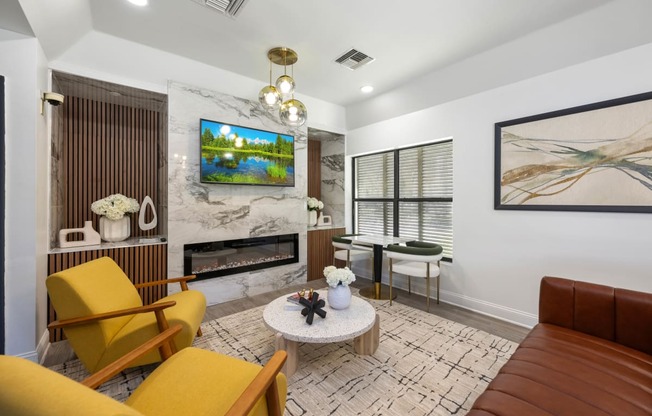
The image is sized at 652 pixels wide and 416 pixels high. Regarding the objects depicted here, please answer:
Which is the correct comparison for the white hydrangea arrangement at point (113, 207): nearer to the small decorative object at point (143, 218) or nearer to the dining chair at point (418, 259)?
the small decorative object at point (143, 218)

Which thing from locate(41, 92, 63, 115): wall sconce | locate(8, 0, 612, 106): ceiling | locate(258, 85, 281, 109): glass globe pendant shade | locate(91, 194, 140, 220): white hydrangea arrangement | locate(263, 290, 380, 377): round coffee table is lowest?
locate(263, 290, 380, 377): round coffee table

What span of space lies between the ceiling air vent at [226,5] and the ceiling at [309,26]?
0.21 feet

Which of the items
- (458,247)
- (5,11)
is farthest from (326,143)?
(5,11)

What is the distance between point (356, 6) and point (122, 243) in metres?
3.39

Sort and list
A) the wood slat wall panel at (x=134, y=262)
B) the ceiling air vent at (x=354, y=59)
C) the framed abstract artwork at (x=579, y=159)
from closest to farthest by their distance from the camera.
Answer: the framed abstract artwork at (x=579, y=159)
the wood slat wall panel at (x=134, y=262)
the ceiling air vent at (x=354, y=59)

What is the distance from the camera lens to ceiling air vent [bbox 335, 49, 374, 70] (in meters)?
3.13

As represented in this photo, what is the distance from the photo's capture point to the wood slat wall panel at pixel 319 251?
14.8ft

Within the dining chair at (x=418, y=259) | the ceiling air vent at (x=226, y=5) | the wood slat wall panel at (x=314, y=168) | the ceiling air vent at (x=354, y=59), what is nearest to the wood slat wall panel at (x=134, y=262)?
the ceiling air vent at (x=226, y=5)

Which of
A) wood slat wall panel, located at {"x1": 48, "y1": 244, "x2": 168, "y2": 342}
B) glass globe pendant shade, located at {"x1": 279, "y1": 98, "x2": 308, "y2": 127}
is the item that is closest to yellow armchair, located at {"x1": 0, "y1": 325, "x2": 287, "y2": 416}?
wood slat wall panel, located at {"x1": 48, "y1": 244, "x2": 168, "y2": 342}

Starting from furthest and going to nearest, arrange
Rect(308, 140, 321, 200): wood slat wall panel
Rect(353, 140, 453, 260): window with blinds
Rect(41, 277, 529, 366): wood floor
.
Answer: Rect(308, 140, 321, 200): wood slat wall panel < Rect(353, 140, 453, 260): window with blinds < Rect(41, 277, 529, 366): wood floor

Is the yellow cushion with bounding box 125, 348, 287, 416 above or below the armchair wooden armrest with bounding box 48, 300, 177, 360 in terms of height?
below

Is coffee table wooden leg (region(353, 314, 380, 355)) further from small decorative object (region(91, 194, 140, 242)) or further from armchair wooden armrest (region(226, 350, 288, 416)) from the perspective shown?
small decorative object (region(91, 194, 140, 242))

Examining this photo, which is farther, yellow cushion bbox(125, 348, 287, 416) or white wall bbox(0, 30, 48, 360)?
white wall bbox(0, 30, 48, 360)

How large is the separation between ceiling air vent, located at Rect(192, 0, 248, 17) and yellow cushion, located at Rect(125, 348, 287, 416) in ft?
8.94
